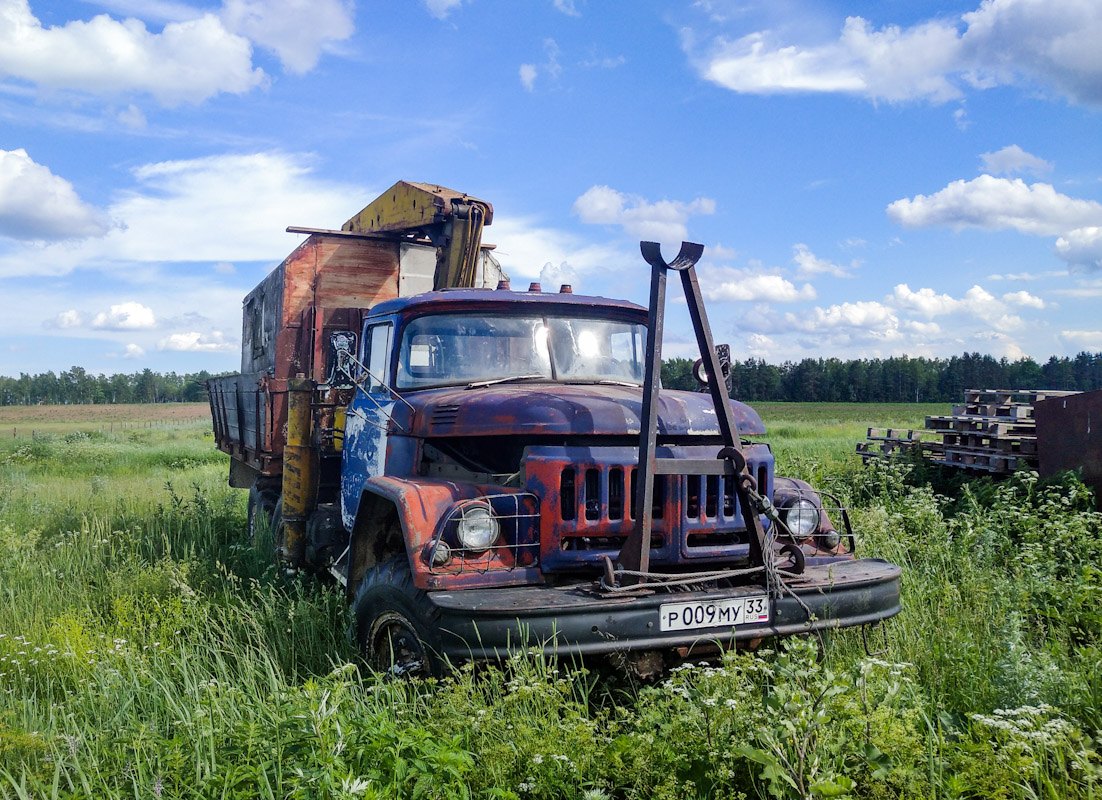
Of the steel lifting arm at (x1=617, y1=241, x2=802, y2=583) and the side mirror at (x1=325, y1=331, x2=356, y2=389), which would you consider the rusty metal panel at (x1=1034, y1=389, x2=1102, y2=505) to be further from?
the side mirror at (x1=325, y1=331, x2=356, y2=389)

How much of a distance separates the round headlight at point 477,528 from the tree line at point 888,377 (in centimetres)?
8496

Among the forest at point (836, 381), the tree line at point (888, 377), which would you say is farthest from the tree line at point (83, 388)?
the tree line at point (888, 377)

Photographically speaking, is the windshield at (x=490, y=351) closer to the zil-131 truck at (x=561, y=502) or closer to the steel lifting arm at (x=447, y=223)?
the zil-131 truck at (x=561, y=502)

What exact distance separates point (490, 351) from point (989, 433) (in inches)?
311

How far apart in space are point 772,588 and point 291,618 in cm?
283

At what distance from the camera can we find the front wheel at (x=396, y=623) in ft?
11.8

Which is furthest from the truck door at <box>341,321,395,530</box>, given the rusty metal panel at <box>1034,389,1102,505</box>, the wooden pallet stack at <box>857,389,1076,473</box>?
the wooden pallet stack at <box>857,389,1076,473</box>

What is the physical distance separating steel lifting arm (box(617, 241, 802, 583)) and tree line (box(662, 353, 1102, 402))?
84.2m

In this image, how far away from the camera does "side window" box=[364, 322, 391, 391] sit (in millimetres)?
5422

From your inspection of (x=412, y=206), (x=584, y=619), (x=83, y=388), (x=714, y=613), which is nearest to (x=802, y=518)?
(x=714, y=613)

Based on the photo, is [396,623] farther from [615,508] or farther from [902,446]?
[902,446]

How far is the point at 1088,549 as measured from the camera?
19.6 ft

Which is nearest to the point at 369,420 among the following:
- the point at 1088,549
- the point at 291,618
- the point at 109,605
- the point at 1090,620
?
the point at 291,618

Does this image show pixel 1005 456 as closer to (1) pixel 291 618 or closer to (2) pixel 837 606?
(2) pixel 837 606
